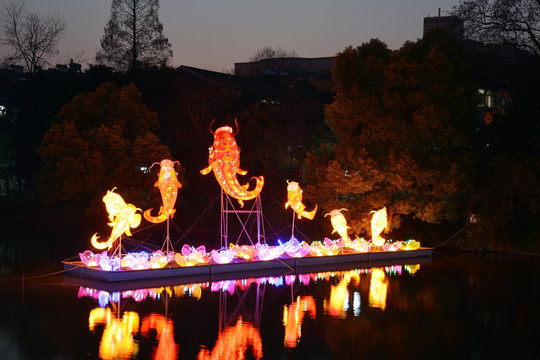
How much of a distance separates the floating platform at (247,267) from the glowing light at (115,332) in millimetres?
3316

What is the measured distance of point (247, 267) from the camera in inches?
703

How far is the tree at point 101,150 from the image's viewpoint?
28406 millimetres

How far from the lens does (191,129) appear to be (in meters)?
31.0

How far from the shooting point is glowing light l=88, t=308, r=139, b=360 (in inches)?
374

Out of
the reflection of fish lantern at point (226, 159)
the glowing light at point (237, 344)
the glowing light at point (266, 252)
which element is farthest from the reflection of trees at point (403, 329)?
the reflection of fish lantern at point (226, 159)

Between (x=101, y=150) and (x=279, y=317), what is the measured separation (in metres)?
18.5

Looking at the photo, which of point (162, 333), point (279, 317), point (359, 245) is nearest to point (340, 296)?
point (279, 317)

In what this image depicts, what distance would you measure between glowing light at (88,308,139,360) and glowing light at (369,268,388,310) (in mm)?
4822

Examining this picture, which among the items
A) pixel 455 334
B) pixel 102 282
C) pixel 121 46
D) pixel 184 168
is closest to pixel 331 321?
pixel 455 334

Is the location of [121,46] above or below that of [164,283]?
above

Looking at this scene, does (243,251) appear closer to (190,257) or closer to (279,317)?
(190,257)

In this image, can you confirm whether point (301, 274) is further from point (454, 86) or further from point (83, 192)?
point (83, 192)

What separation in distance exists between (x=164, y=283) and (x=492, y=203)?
12901 mm

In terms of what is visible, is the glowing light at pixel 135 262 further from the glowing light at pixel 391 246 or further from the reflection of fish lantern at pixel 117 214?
the glowing light at pixel 391 246
